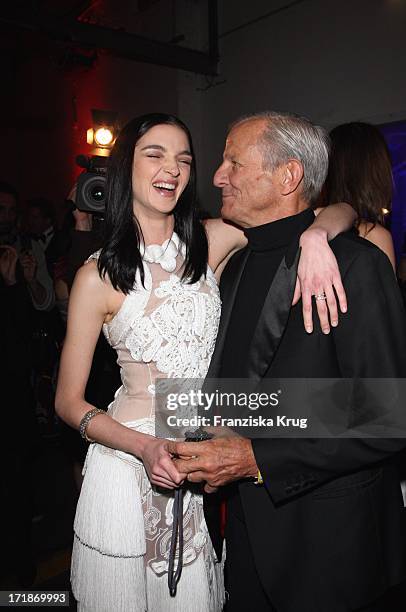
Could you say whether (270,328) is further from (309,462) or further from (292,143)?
Result: (292,143)

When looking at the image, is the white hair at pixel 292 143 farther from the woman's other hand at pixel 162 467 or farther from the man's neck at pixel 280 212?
the woman's other hand at pixel 162 467

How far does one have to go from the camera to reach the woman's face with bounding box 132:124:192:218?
1.74 metres

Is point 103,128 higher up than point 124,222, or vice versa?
point 103,128

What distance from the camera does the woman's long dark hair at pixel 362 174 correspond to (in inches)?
87.4

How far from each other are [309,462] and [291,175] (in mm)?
866

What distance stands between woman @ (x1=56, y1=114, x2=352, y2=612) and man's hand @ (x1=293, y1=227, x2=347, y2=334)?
0.15 feet

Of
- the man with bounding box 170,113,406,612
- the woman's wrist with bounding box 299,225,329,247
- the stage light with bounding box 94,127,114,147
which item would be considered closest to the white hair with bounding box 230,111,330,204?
the man with bounding box 170,113,406,612

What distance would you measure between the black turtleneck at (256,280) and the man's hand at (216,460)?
0.31 meters

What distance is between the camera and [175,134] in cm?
177

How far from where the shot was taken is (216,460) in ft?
A: 4.40

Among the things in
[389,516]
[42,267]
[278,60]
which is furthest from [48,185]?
[389,516]

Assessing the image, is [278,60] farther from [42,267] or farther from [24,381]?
[24,381]

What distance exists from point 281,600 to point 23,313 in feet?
6.93

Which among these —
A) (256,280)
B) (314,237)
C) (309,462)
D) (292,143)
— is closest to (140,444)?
(309,462)
